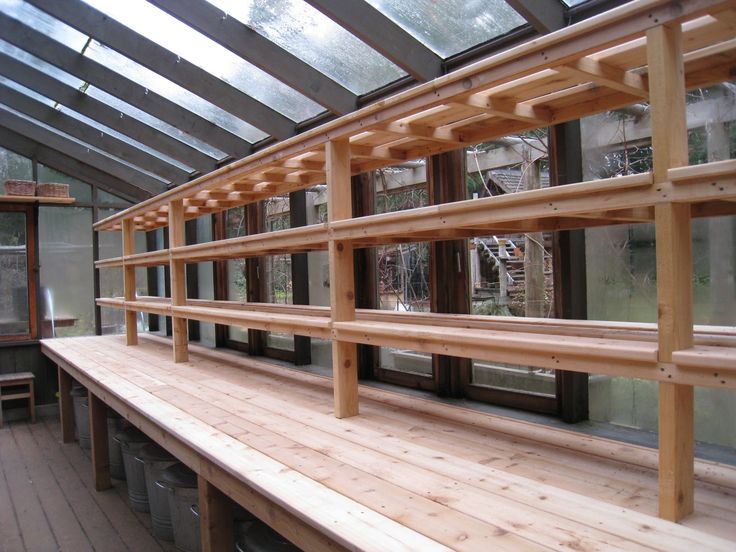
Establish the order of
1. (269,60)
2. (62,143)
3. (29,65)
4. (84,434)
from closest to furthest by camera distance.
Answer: (269,60) < (29,65) < (84,434) < (62,143)

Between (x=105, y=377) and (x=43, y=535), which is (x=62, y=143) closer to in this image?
(x=105, y=377)

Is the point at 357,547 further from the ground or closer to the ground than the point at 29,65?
closer to the ground

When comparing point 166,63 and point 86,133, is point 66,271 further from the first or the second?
point 166,63

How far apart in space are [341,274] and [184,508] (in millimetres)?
1714

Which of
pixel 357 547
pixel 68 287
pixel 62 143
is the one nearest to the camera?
pixel 357 547

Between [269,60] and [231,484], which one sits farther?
[269,60]

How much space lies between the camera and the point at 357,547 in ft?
4.42

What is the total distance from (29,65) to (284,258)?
9.41 feet

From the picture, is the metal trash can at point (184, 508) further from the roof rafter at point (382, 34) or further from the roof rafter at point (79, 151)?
the roof rafter at point (79, 151)

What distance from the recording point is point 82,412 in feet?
17.7

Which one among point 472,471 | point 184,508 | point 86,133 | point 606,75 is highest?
point 86,133

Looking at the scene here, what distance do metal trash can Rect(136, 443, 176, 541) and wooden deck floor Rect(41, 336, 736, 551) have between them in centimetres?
75

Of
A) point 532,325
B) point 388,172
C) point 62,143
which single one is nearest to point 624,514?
point 532,325

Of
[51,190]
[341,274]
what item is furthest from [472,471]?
[51,190]
